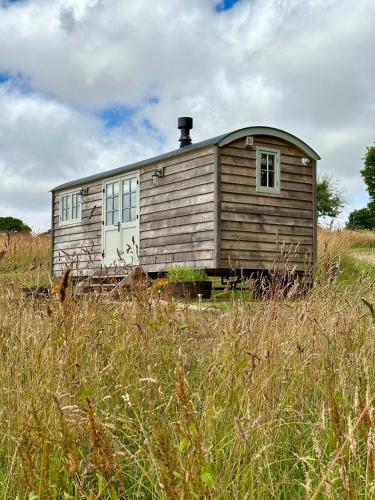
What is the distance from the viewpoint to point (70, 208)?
17562 millimetres

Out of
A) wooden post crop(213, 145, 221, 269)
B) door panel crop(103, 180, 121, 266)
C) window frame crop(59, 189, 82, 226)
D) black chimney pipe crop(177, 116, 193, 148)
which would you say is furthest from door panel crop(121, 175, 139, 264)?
wooden post crop(213, 145, 221, 269)

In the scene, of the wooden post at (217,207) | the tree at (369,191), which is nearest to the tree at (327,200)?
the tree at (369,191)

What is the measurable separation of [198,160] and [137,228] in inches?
99.7

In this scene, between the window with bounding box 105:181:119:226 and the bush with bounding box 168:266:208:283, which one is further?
the window with bounding box 105:181:119:226

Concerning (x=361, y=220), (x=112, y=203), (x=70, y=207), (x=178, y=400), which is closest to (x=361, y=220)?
(x=361, y=220)

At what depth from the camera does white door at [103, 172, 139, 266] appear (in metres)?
14.8

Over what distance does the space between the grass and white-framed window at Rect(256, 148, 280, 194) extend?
8.36 m

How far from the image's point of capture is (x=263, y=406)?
9.04 ft

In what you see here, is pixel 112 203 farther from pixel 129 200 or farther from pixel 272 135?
pixel 272 135

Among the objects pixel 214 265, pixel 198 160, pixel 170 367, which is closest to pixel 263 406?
pixel 170 367

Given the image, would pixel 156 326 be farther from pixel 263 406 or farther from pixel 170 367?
pixel 263 406

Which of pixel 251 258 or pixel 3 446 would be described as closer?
pixel 3 446

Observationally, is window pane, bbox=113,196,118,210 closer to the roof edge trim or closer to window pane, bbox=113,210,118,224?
window pane, bbox=113,210,118,224

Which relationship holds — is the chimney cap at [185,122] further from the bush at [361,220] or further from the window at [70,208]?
the bush at [361,220]
